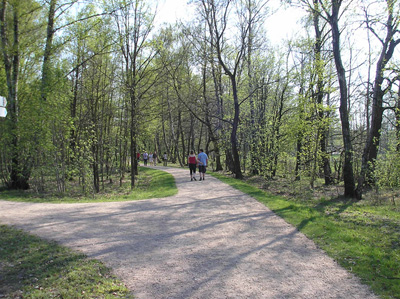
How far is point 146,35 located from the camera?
16672mm

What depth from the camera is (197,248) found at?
531cm

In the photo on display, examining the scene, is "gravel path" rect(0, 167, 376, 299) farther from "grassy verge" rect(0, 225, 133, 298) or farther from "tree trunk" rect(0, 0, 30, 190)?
"tree trunk" rect(0, 0, 30, 190)

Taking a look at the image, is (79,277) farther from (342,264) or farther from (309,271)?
(342,264)

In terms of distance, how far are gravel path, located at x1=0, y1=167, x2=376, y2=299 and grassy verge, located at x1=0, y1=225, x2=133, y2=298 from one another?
250mm

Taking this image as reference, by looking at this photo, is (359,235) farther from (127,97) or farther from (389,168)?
(127,97)

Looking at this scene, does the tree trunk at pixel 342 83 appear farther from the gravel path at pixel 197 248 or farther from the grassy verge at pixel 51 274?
the grassy verge at pixel 51 274

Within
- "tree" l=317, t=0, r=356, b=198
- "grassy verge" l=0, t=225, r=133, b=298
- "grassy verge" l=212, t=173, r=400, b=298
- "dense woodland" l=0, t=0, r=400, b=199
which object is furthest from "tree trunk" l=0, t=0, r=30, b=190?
"tree" l=317, t=0, r=356, b=198

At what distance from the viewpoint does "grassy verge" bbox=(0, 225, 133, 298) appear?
3.64m

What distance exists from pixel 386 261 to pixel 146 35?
1617cm

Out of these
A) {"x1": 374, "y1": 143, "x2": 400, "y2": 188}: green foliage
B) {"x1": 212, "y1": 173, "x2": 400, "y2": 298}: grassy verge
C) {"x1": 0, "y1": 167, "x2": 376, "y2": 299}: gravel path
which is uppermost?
{"x1": 374, "y1": 143, "x2": 400, "y2": 188}: green foliage

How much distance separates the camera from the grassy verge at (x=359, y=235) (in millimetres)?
4316

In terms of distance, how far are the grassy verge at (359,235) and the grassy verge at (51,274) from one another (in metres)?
3.72

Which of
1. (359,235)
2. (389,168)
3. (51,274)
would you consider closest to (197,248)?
(51,274)

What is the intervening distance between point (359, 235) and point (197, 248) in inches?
150
